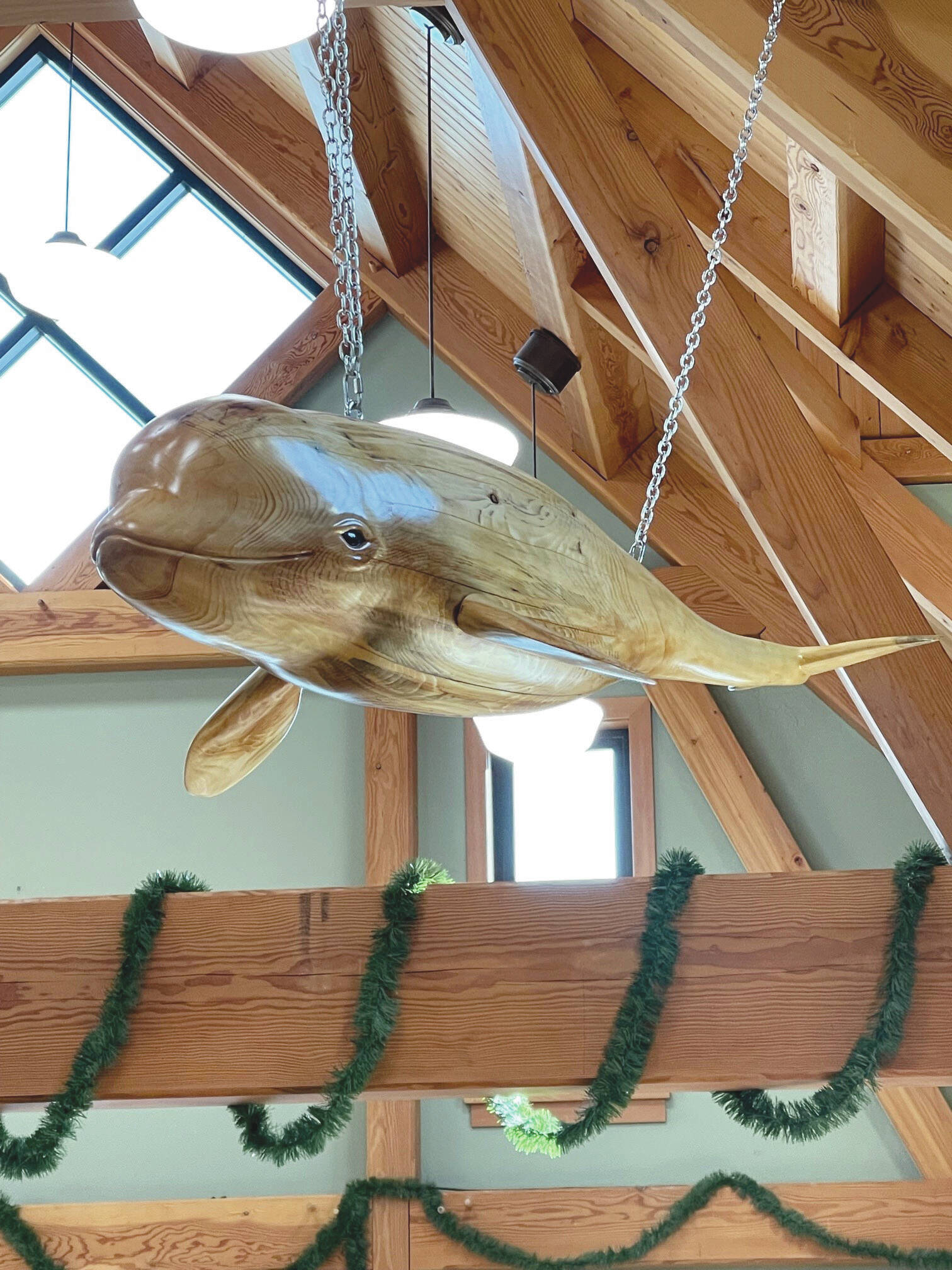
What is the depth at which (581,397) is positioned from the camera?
14.1ft

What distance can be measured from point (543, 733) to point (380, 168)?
2895 millimetres

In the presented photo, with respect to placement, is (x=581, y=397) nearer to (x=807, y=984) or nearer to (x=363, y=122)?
(x=363, y=122)

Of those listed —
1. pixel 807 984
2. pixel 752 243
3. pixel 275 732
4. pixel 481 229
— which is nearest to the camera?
pixel 275 732

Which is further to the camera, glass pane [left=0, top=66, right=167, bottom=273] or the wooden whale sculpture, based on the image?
glass pane [left=0, top=66, right=167, bottom=273]

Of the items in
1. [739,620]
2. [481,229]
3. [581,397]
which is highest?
[481,229]

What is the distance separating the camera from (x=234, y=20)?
1.79 m

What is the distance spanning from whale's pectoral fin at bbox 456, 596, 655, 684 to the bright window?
14.7ft

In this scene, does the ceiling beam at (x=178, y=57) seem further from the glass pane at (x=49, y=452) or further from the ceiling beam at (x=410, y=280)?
the glass pane at (x=49, y=452)

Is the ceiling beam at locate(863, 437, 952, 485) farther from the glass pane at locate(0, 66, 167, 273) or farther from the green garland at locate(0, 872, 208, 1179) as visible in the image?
the glass pane at locate(0, 66, 167, 273)

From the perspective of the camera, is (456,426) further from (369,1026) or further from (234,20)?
(369,1026)

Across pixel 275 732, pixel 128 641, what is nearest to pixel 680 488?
pixel 128 641

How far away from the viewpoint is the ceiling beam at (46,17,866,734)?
15.1 ft

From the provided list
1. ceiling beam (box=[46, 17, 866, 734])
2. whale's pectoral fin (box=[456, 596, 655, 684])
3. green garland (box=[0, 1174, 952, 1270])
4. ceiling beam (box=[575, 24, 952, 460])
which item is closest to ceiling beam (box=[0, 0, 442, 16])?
ceiling beam (box=[575, 24, 952, 460])

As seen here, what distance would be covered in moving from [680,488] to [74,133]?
3060 mm
